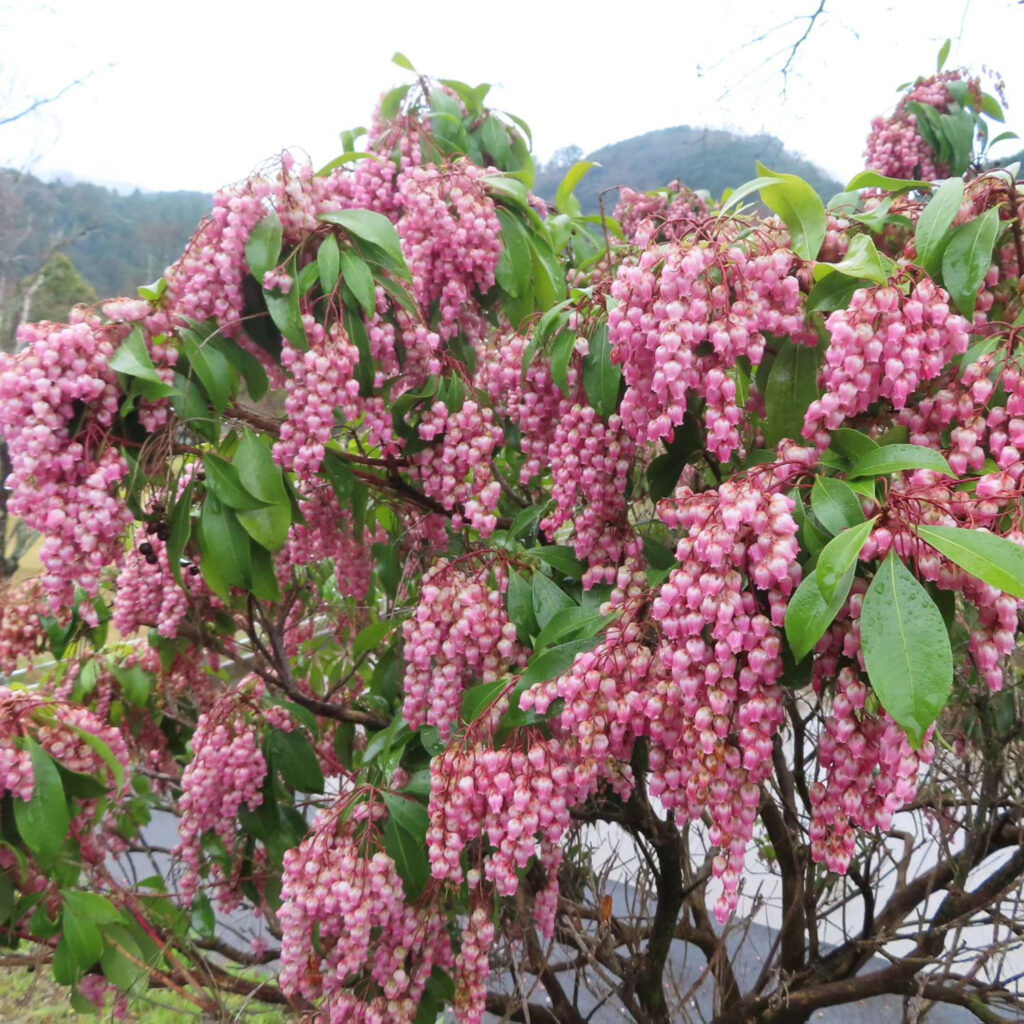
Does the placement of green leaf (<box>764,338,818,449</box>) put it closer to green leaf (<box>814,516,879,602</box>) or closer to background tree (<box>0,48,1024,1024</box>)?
background tree (<box>0,48,1024,1024</box>)

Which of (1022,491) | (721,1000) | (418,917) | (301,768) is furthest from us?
(721,1000)

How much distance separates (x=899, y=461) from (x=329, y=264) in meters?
1.08

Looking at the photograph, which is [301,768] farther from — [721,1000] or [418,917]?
[721,1000]

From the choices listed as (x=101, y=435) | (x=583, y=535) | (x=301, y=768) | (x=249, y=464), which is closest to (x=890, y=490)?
(x=583, y=535)

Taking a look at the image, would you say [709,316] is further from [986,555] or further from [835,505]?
[986,555]

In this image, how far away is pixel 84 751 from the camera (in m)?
1.82

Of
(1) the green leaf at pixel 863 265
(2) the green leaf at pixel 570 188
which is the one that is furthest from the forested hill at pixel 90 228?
(1) the green leaf at pixel 863 265

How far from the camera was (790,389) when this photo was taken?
121cm

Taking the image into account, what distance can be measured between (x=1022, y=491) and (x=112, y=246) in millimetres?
5686

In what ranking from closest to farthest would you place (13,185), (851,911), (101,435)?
(101,435) → (851,911) → (13,185)

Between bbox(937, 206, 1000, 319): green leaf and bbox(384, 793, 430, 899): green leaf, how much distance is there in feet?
4.27

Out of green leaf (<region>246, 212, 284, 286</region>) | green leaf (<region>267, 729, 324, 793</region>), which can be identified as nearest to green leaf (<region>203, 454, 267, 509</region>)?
green leaf (<region>246, 212, 284, 286</region>)

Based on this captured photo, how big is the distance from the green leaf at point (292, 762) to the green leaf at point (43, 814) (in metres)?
0.53

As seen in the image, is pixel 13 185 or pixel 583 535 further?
pixel 13 185
